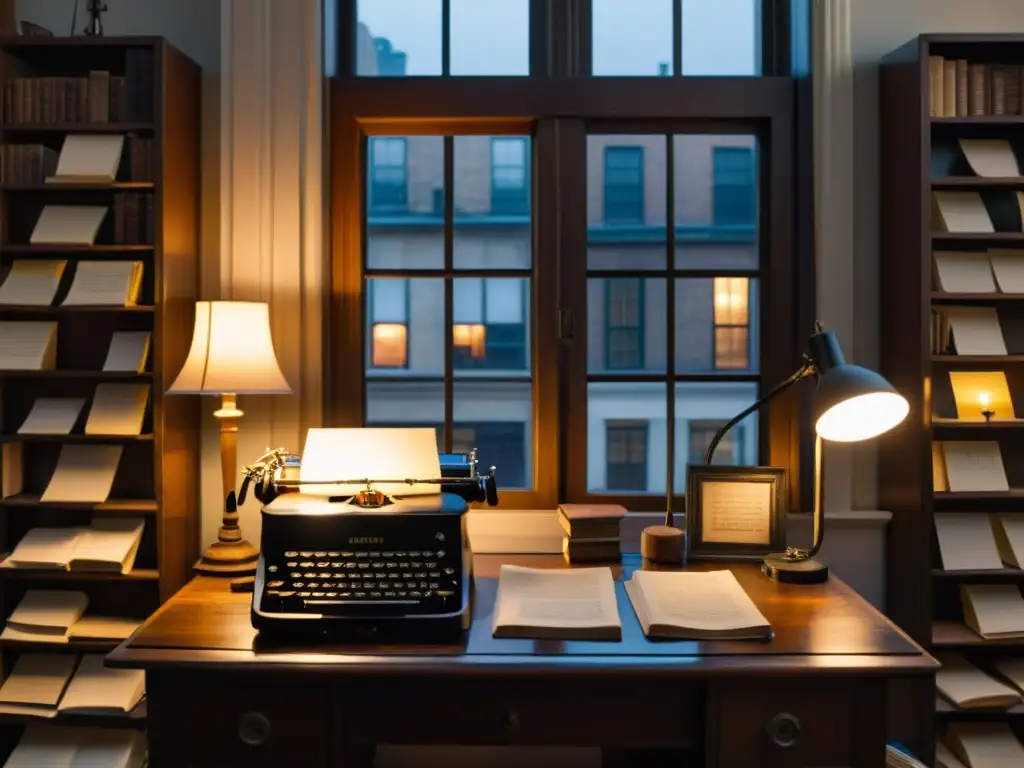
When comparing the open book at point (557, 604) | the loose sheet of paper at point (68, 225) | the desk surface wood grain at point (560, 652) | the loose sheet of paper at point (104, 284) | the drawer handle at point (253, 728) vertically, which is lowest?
the drawer handle at point (253, 728)

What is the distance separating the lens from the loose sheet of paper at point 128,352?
2.59 metres

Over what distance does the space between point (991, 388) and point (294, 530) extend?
204cm

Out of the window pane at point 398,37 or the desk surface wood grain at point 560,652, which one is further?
the window pane at point 398,37

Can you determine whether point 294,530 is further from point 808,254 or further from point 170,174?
point 808,254

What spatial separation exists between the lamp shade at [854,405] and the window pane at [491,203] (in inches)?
46.3

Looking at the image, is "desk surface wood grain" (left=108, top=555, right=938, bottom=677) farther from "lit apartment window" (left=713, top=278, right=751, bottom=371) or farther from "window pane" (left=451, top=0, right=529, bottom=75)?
"window pane" (left=451, top=0, right=529, bottom=75)

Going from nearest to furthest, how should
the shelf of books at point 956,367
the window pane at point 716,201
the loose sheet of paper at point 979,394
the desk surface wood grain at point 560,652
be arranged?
the desk surface wood grain at point 560,652 < the shelf of books at point 956,367 < the loose sheet of paper at point 979,394 < the window pane at point 716,201

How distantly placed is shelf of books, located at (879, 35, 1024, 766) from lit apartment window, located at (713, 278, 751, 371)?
16.2 inches

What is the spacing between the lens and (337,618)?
1819mm

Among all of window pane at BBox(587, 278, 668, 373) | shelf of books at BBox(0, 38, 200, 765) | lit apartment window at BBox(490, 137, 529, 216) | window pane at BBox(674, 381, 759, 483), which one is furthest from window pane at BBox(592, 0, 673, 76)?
shelf of books at BBox(0, 38, 200, 765)

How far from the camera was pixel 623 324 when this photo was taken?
2.98 m

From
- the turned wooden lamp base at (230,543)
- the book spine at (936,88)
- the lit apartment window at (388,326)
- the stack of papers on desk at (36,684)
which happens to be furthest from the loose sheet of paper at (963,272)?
the stack of papers on desk at (36,684)

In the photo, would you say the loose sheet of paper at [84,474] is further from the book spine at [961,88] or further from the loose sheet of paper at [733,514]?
the book spine at [961,88]

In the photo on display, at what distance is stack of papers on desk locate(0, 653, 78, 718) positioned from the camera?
259 cm
